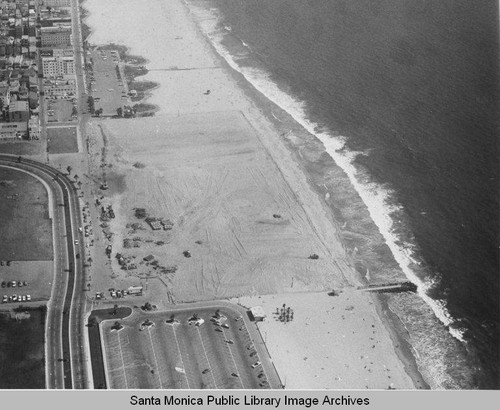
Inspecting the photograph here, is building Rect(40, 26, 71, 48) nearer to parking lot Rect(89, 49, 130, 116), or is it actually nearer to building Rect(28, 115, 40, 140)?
parking lot Rect(89, 49, 130, 116)

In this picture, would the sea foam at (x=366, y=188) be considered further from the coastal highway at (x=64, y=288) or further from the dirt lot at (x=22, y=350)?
the dirt lot at (x=22, y=350)

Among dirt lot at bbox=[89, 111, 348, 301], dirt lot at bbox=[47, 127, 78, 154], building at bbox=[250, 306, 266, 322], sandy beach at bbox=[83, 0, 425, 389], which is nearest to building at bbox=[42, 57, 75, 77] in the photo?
sandy beach at bbox=[83, 0, 425, 389]

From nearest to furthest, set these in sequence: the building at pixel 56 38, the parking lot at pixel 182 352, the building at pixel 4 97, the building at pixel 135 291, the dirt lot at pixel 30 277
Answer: the parking lot at pixel 182 352, the dirt lot at pixel 30 277, the building at pixel 135 291, the building at pixel 4 97, the building at pixel 56 38

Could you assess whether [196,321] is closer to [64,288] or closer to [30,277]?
[64,288]

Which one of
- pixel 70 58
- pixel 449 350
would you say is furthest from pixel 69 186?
pixel 449 350

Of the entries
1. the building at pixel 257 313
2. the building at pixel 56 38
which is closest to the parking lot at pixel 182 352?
the building at pixel 257 313

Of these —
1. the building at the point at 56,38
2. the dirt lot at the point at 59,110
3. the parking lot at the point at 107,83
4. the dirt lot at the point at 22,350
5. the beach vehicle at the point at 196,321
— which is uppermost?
the building at the point at 56,38

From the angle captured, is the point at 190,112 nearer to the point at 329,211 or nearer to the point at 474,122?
the point at 329,211

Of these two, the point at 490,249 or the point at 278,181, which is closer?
the point at 490,249
